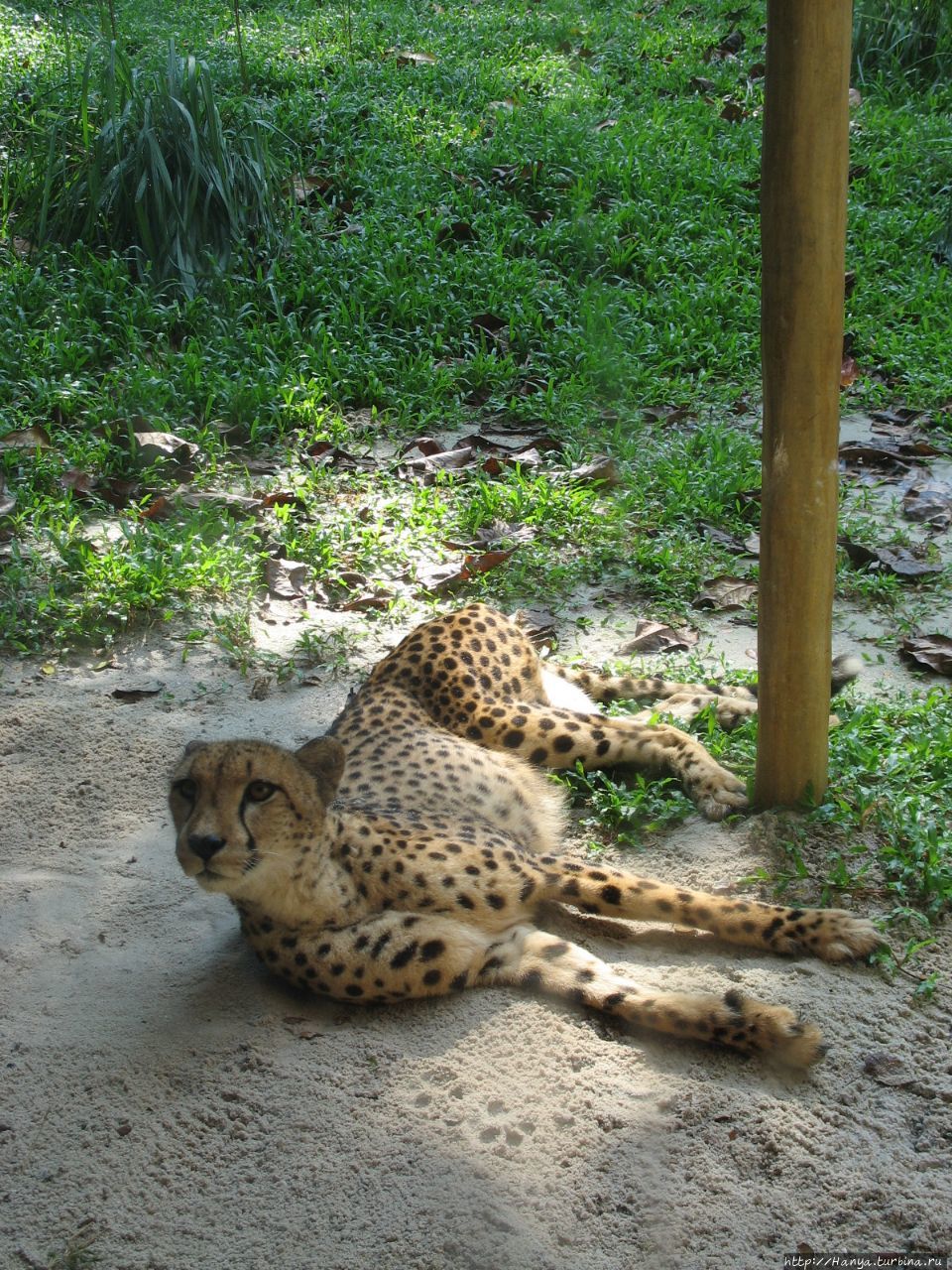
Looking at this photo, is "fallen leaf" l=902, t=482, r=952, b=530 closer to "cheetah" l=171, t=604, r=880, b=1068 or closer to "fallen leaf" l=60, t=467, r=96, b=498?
"cheetah" l=171, t=604, r=880, b=1068

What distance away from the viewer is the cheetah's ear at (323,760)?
3.05 metres

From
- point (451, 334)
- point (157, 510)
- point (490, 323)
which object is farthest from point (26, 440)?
point (490, 323)

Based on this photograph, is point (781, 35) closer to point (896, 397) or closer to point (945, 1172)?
point (945, 1172)

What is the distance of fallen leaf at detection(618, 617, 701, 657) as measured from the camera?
4.58 metres

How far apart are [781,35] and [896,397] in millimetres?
3724

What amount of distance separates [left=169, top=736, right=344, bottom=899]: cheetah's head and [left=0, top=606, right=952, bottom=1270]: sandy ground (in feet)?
1.26

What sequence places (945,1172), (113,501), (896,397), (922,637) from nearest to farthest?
(945,1172) < (922,637) < (113,501) < (896,397)

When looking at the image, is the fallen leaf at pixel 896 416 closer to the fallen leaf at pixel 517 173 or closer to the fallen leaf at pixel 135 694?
the fallen leaf at pixel 517 173

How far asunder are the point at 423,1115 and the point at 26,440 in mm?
3899

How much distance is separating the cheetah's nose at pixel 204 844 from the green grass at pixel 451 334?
133 cm

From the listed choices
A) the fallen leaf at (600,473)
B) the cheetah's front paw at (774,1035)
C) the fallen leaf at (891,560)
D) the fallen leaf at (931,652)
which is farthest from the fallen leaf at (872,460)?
the cheetah's front paw at (774,1035)

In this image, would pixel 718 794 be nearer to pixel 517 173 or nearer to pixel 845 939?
pixel 845 939

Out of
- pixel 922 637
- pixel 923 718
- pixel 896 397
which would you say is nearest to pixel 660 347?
pixel 896 397

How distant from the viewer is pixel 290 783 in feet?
9.70
